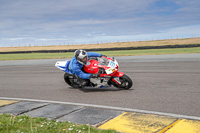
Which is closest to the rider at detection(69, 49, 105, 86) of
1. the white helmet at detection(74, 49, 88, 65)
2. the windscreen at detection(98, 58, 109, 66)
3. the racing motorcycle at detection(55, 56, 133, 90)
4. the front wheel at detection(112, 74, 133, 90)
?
the white helmet at detection(74, 49, 88, 65)

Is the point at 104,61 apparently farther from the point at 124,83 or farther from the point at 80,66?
the point at 124,83

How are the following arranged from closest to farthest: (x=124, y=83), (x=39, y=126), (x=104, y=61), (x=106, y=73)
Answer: (x=39, y=126)
(x=106, y=73)
(x=104, y=61)
(x=124, y=83)

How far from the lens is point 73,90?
28.2ft

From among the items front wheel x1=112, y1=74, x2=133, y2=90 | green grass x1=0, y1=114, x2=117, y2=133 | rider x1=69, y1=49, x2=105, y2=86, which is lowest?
green grass x1=0, y1=114, x2=117, y2=133

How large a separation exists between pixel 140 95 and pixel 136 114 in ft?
6.59

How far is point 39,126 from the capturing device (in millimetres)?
4562

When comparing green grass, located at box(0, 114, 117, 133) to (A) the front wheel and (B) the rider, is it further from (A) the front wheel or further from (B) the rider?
(A) the front wheel

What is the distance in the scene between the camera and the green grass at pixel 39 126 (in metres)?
4.29

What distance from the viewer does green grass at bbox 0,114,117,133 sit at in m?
4.29

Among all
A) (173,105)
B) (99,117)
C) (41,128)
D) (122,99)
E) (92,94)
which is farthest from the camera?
(92,94)

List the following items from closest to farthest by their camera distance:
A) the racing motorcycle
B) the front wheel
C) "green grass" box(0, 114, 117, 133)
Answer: "green grass" box(0, 114, 117, 133) < the racing motorcycle < the front wheel

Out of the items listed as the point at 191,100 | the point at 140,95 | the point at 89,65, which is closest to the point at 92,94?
the point at 89,65

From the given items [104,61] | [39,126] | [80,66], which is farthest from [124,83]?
[39,126]

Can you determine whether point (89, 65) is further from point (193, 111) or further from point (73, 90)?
point (193, 111)
